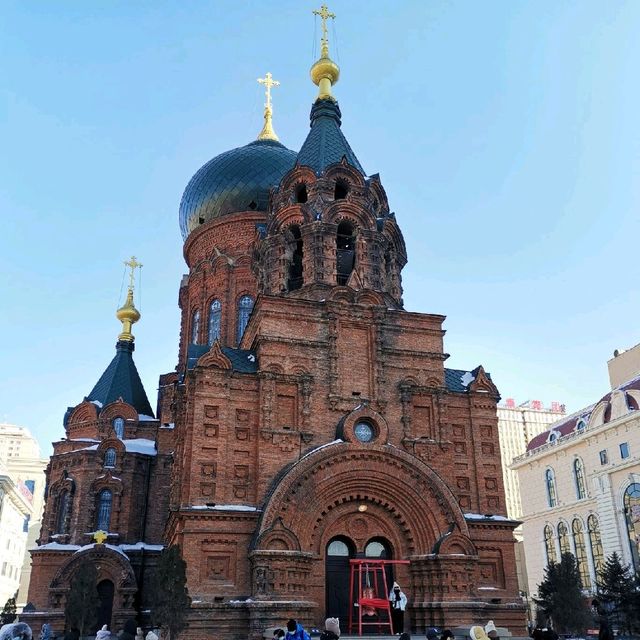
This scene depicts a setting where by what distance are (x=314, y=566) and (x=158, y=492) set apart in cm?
1079

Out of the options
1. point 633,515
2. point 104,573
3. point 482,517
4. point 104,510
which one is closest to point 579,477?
point 633,515

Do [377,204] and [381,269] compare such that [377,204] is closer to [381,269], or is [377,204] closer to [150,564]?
[381,269]

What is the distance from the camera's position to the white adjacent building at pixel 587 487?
33375 mm

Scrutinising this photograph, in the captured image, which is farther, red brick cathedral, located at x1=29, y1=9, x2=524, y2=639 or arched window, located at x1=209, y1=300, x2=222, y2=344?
arched window, located at x1=209, y1=300, x2=222, y2=344

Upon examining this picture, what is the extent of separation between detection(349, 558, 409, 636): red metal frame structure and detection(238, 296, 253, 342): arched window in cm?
1380

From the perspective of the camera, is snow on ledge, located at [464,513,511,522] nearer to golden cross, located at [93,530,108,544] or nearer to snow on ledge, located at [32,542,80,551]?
golden cross, located at [93,530,108,544]

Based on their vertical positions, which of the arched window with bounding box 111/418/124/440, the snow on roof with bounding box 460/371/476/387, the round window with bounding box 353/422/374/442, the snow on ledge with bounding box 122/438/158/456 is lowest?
the round window with bounding box 353/422/374/442

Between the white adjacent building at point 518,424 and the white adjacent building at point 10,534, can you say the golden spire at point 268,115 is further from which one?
the white adjacent building at point 518,424

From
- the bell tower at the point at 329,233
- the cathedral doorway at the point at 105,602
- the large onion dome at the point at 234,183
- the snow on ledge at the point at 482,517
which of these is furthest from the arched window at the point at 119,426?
the snow on ledge at the point at 482,517

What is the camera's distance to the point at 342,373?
66.6 feet

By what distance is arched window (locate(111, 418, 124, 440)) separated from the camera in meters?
28.5

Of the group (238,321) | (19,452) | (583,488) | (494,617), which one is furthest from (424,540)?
(19,452)

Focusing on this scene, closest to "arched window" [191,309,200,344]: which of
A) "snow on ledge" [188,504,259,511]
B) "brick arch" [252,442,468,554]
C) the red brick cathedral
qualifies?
the red brick cathedral

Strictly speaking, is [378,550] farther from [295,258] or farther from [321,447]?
[295,258]
